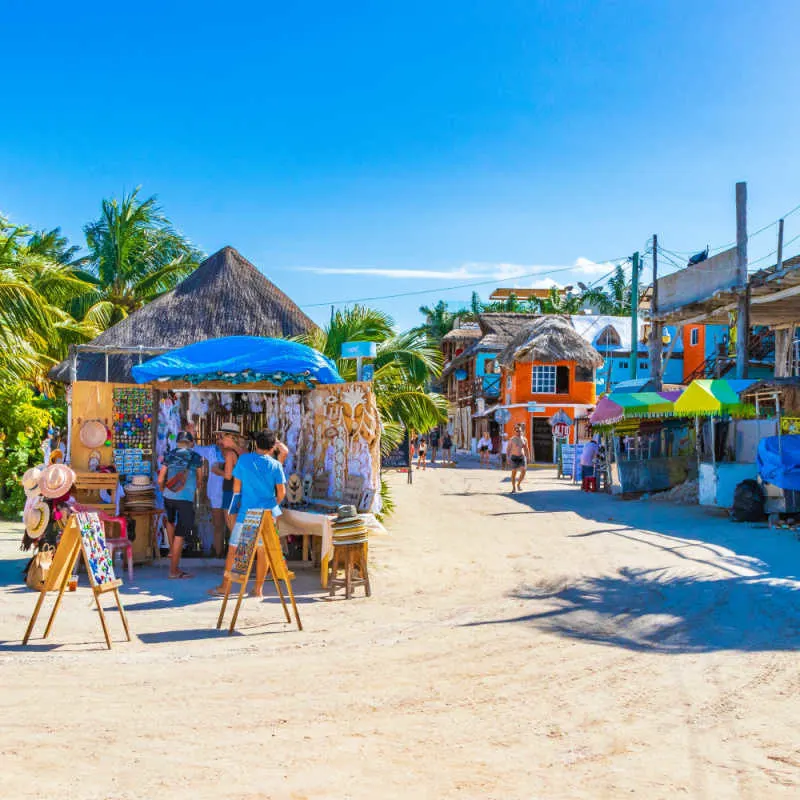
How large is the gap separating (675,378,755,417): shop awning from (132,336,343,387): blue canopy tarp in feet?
27.5

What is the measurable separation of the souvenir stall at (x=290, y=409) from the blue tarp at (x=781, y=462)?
268 inches

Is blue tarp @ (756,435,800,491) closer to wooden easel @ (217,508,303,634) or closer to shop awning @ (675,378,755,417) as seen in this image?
shop awning @ (675,378,755,417)

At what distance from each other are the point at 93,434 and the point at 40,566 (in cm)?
225

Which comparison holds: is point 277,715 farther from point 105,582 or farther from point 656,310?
point 656,310

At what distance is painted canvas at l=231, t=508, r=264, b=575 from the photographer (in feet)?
24.1

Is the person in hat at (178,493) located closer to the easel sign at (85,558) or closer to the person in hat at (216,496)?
the person in hat at (216,496)

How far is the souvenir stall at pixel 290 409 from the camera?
10.2 meters

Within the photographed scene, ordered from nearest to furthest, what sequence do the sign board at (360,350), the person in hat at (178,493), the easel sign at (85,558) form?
the easel sign at (85,558), the person in hat at (178,493), the sign board at (360,350)

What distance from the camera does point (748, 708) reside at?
5.22m

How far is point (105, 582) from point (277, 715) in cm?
241

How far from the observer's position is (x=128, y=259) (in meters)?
30.1

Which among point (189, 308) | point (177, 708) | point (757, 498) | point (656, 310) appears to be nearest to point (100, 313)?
point (189, 308)

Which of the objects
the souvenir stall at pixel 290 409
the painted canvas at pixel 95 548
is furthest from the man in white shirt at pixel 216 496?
the painted canvas at pixel 95 548

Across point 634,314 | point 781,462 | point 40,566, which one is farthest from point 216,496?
point 634,314
